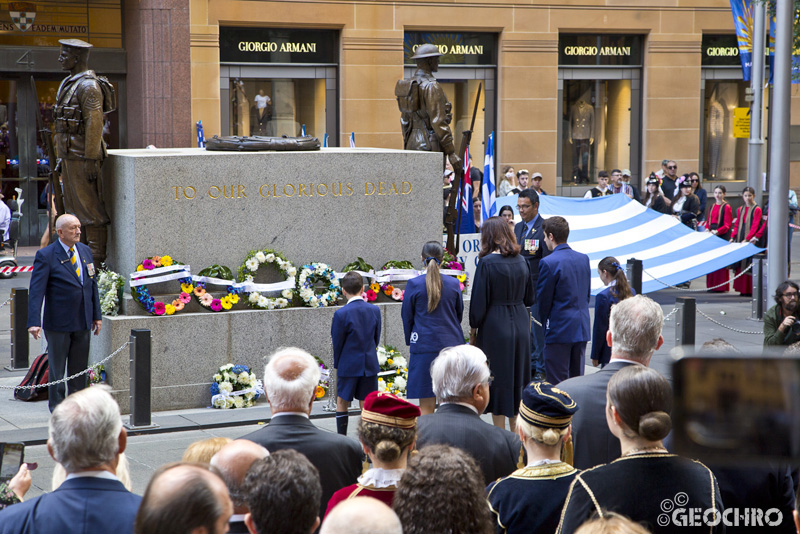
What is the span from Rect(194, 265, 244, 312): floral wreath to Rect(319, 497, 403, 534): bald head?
771cm

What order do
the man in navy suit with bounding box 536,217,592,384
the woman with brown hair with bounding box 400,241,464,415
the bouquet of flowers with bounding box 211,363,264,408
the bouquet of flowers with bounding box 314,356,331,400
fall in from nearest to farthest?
1. the woman with brown hair with bounding box 400,241,464,415
2. the man in navy suit with bounding box 536,217,592,384
3. the bouquet of flowers with bounding box 211,363,264,408
4. the bouquet of flowers with bounding box 314,356,331,400

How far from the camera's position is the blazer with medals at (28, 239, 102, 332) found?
909 centimetres

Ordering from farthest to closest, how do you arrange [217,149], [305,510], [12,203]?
[12,203] → [217,149] → [305,510]

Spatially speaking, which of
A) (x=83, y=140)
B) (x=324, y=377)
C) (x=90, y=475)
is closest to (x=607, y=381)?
(x=90, y=475)

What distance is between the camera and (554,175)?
25.7 meters

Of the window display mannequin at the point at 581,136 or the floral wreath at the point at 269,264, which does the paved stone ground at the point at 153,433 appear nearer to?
the floral wreath at the point at 269,264

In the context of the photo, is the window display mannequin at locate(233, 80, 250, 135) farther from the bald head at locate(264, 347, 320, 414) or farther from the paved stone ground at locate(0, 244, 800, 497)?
the bald head at locate(264, 347, 320, 414)

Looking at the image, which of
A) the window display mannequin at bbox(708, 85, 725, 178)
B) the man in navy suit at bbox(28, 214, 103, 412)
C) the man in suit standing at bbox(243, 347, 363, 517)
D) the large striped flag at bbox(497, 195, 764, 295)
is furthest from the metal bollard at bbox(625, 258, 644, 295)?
the window display mannequin at bbox(708, 85, 725, 178)

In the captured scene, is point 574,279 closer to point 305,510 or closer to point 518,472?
point 518,472

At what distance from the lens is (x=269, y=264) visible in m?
10.6

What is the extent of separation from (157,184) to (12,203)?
40.9ft

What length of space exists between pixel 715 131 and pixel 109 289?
2161 centimetres

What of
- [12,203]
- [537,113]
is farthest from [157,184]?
[537,113]

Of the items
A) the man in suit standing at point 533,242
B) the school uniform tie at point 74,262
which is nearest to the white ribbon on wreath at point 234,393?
the school uniform tie at point 74,262
